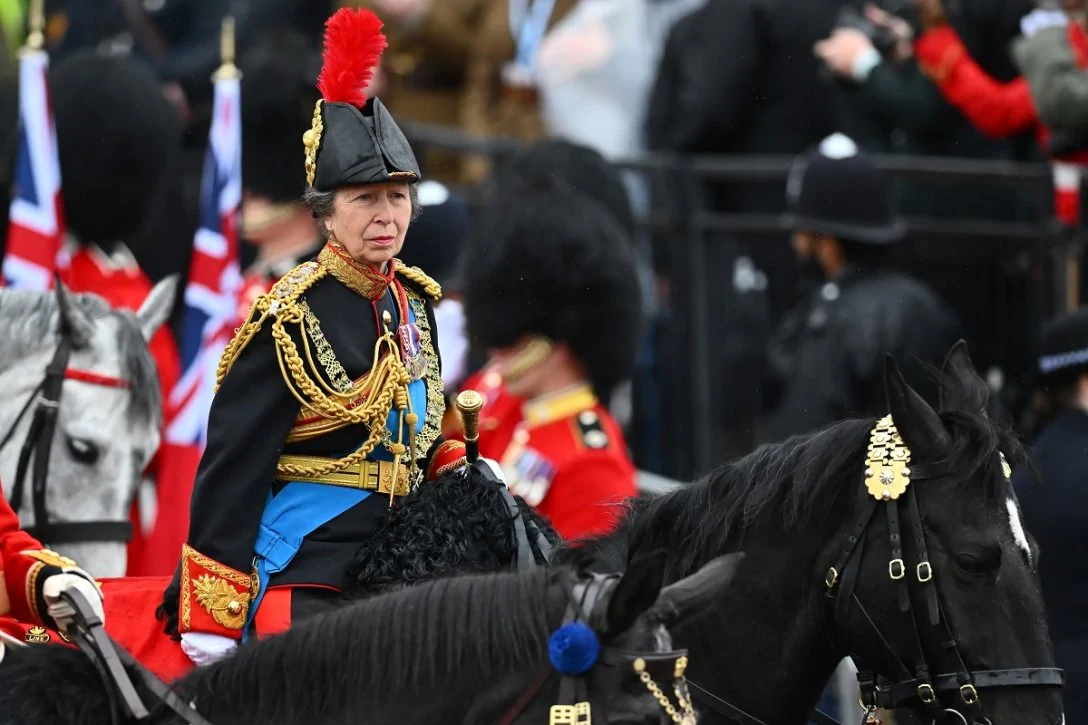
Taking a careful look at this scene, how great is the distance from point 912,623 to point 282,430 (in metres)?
1.47

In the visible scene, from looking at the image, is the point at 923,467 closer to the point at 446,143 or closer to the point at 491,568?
the point at 491,568

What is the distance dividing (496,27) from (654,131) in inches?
47.8

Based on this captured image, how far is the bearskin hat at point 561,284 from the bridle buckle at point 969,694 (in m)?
3.54

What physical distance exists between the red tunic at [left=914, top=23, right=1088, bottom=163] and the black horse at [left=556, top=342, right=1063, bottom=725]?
407cm

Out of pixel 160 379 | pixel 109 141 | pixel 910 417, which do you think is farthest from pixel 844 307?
pixel 910 417

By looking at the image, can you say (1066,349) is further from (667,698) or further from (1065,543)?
(667,698)

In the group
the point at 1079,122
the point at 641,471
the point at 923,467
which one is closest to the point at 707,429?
the point at 641,471

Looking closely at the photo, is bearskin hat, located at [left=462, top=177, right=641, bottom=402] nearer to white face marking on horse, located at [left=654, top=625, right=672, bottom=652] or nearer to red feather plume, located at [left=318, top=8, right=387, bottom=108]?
red feather plume, located at [left=318, top=8, right=387, bottom=108]

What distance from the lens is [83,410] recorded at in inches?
232

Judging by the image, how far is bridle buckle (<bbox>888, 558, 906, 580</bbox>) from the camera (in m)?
4.49

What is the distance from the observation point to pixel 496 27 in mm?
10984

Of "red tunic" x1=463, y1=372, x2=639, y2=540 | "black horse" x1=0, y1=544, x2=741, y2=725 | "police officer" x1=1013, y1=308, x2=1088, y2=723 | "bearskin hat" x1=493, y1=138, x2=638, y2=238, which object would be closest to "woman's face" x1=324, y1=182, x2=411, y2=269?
"black horse" x1=0, y1=544, x2=741, y2=725

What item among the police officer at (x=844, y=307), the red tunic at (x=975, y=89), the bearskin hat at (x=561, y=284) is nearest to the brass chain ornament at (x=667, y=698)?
the police officer at (x=844, y=307)

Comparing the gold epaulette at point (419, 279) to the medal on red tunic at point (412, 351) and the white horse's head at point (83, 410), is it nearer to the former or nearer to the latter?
the medal on red tunic at point (412, 351)
